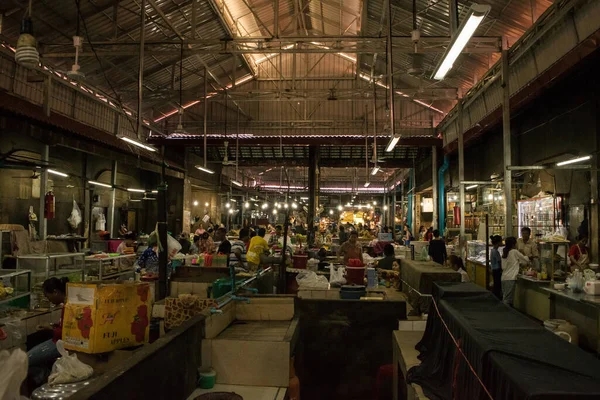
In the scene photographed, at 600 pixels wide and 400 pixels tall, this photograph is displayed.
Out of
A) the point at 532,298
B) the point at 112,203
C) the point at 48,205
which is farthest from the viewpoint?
the point at 112,203

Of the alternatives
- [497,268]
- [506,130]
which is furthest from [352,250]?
[506,130]

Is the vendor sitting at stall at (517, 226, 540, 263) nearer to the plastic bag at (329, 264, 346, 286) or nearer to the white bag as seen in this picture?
the plastic bag at (329, 264, 346, 286)

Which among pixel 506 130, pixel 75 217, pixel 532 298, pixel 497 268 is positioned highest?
pixel 506 130

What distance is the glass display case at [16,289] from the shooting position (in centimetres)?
593

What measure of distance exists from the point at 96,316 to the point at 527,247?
876cm

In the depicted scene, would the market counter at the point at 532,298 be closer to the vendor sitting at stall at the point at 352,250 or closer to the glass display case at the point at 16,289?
the vendor sitting at stall at the point at 352,250

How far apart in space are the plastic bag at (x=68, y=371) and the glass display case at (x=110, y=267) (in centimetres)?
596

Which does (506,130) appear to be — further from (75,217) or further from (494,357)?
(75,217)

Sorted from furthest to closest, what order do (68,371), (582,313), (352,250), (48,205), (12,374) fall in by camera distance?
(48,205) < (352,250) < (582,313) < (68,371) < (12,374)

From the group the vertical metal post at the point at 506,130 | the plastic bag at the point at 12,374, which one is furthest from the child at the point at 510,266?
the plastic bag at the point at 12,374

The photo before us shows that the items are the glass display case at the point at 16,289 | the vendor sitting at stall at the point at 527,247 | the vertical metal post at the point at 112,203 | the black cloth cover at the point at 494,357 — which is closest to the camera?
the black cloth cover at the point at 494,357

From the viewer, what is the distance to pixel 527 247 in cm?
940

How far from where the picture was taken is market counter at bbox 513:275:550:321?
8094 mm

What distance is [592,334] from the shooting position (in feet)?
21.6
